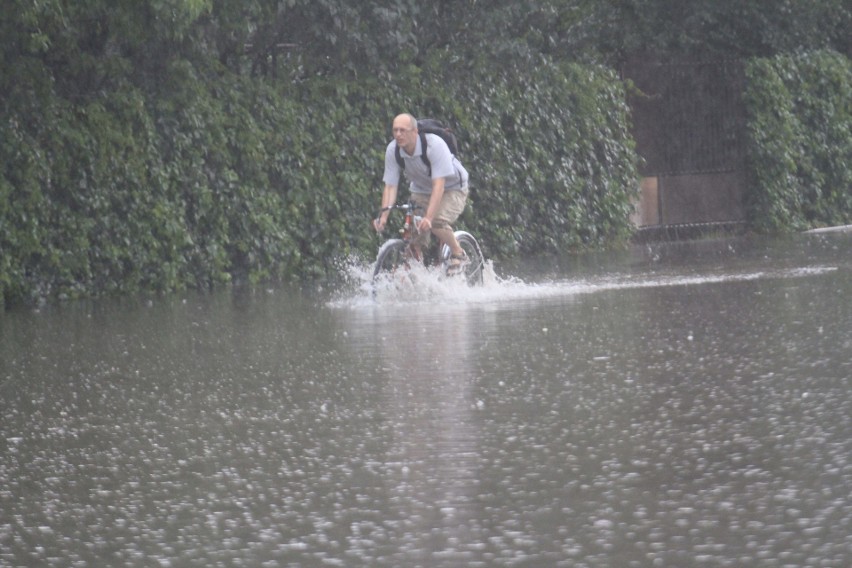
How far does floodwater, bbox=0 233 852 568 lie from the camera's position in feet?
16.3

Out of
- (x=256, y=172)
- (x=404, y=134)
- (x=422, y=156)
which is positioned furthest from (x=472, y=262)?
(x=256, y=172)

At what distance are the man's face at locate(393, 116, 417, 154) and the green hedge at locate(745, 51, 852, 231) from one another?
12.0 metres

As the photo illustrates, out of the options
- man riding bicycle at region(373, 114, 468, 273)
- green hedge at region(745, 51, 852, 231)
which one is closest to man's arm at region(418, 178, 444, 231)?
man riding bicycle at region(373, 114, 468, 273)

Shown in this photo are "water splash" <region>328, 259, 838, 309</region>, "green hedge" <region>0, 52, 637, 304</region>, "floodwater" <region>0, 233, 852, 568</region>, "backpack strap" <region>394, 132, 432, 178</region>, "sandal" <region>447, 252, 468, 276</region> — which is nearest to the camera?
"floodwater" <region>0, 233, 852, 568</region>

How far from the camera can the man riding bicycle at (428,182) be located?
47.5 feet

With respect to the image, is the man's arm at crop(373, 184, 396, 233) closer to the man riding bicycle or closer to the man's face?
the man riding bicycle

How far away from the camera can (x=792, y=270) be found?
15.7 m

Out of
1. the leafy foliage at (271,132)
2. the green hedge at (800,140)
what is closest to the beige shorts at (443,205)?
the leafy foliage at (271,132)

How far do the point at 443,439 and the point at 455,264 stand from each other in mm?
8322

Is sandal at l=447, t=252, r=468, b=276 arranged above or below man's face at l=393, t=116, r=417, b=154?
below

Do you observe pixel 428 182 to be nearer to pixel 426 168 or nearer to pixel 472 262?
pixel 426 168

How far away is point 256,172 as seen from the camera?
18.5m

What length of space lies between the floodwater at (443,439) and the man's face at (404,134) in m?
2.28

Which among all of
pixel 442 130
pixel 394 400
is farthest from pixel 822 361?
pixel 442 130
